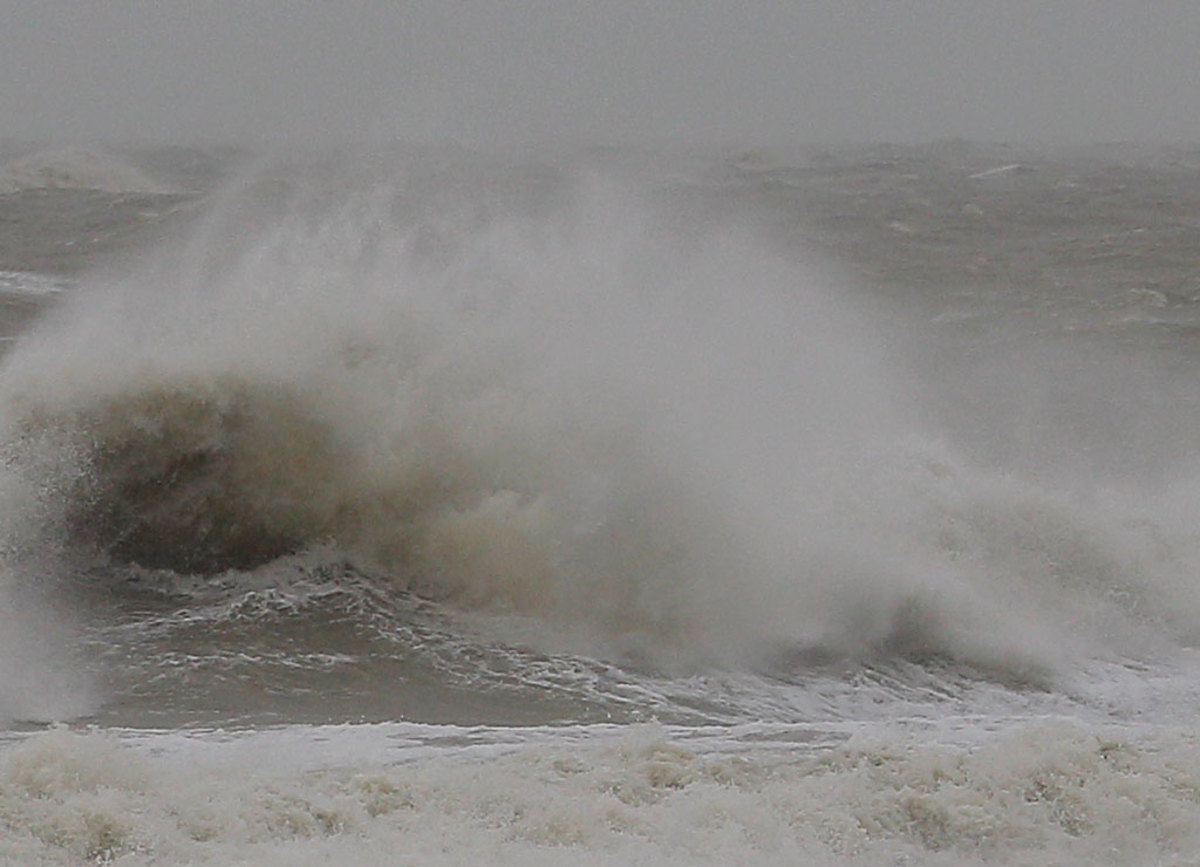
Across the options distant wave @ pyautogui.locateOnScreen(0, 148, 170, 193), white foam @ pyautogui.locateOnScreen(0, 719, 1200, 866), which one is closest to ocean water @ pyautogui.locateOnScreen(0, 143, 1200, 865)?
white foam @ pyautogui.locateOnScreen(0, 719, 1200, 866)

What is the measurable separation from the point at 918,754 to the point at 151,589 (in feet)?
15.9

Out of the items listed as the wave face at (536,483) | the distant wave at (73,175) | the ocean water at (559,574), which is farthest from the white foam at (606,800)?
the distant wave at (73,175)

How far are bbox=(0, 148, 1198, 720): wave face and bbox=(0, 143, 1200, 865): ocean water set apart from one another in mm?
30

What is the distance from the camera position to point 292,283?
459 inches

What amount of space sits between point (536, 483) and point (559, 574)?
33.9 inches

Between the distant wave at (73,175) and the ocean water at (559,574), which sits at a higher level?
the distant wave at (73,175)

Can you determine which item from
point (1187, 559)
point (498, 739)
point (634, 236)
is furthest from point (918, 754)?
point (634, 236)

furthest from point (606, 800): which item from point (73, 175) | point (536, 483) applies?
point (73, 175)

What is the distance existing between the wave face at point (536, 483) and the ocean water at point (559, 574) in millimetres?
30

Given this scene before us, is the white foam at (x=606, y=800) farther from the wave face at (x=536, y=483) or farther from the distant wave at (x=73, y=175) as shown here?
the distant wave at (x=73, y=175)

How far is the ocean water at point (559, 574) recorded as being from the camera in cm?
583

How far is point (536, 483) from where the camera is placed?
10016mm

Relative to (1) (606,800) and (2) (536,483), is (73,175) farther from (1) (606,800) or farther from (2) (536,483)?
(1) (606,800)

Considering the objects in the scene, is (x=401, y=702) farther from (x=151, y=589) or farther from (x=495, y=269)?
(x=495, y=269)
